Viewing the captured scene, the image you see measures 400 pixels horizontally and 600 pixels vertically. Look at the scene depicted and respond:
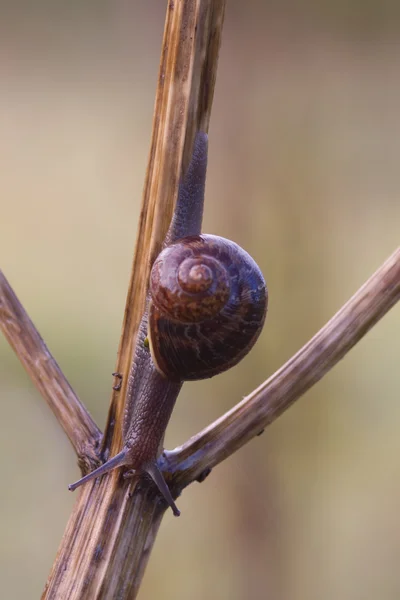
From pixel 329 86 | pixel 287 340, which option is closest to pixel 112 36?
pixel 329 86

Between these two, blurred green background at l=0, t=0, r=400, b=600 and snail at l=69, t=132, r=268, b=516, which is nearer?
snail at l=69, t=132, r=268, b=516

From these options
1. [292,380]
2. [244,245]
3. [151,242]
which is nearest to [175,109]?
[151,242]

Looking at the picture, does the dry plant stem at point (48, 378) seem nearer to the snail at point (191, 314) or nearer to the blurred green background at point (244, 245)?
the snail at point (191, 314)

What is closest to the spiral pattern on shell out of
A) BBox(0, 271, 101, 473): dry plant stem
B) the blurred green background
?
BBox(0, 271, 101, 473): dry plant stem

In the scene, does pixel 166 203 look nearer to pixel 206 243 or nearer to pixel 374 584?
pixel 206 243

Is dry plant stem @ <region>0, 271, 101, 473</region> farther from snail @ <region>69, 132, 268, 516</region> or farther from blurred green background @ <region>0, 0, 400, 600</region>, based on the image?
blurred green background @ <region>0, 0, 400, 600</region>

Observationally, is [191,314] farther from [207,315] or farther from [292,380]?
[292,380]

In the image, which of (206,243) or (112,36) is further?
(112,36)
